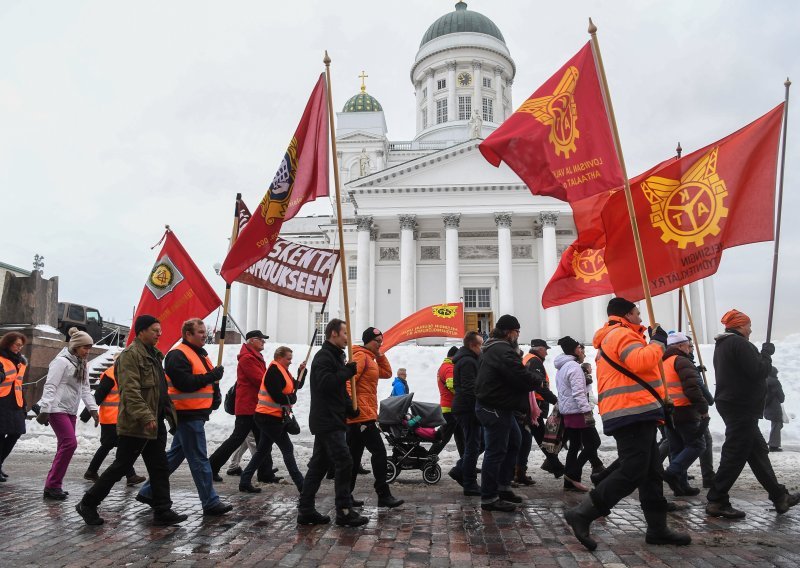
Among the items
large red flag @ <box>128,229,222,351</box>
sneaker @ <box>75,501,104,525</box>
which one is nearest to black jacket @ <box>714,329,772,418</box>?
sneaker @ <box>75,501,104,525</box>

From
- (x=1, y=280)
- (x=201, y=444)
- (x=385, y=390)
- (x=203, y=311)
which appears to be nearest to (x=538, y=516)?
(x=201, y=444)

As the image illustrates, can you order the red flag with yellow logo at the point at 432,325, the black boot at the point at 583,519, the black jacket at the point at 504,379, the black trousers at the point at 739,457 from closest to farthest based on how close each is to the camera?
the black boot at the point at 583,519, the black trousers at the point at 739,457, the black jacket at the point at 504,379, the red flag with yellow logo at the point at 432,325

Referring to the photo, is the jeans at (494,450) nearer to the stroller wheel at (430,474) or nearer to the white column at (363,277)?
the stroller wheel at (430,474)

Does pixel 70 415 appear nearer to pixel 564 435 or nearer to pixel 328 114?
pixel 328 114

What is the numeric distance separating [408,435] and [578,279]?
3016mm

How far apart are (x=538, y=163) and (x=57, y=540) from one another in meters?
5.72

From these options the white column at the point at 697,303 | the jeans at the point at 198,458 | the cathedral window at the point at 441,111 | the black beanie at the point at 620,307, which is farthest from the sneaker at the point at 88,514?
the cathedral window at the point at 441,111

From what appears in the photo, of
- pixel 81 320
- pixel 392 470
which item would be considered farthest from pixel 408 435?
pixel 81 320

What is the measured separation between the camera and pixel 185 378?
5840 mm

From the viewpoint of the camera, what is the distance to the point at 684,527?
5332 mm

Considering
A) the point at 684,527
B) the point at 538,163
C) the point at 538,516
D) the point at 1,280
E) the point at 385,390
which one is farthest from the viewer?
the point at 1,280

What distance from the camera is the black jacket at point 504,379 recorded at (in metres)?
6.07

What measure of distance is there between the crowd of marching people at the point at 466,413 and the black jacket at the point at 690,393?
1cm

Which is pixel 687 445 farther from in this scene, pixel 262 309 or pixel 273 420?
pixel 262 309
